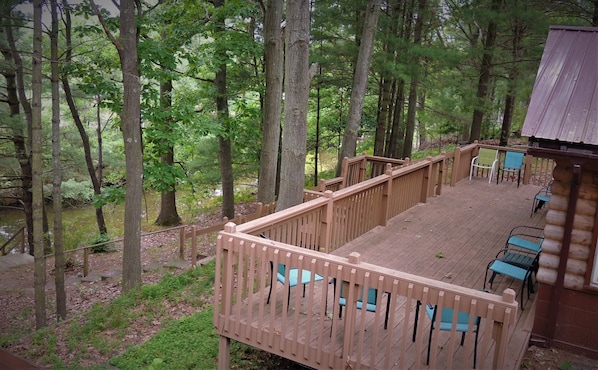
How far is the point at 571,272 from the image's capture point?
501 cm

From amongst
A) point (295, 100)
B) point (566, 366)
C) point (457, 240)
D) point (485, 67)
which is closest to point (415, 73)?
point (485, 67)

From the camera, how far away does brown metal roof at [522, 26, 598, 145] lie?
16.1 ft

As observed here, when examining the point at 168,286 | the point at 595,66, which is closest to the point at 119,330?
the point at 168,286

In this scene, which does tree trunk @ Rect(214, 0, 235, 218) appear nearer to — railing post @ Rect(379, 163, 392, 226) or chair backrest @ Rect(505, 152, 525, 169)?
railing post @ Rect(379, 163, 392, 226)

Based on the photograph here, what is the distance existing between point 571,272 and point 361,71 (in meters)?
8.59

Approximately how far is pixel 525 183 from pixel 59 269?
1207 centimetres

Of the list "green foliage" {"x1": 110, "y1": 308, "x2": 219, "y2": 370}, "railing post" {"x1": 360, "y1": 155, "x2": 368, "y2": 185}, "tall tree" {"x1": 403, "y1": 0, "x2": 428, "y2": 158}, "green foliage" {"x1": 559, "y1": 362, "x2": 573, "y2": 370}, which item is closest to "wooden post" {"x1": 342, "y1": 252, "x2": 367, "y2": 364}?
"green foliage" {"x1": 110, "y1": 308, "x2": 219, "y2": 370}

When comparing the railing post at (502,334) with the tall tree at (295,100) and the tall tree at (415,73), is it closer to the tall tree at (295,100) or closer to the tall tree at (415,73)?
the tall tree at (295,100)

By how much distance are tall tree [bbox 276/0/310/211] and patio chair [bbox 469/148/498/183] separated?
7.21 m

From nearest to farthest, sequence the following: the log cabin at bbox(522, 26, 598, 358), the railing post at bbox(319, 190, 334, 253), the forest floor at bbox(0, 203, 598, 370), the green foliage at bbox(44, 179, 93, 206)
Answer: the log cabin at bbox(522, 26, 598, 358)
the forest floor at bbox(0, 203, 598, 370)
the railing post at bbox(319, 190, 334, 253)
the green foliage at bbox(44, 179, 93, 206)

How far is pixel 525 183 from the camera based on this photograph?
12.9 metres

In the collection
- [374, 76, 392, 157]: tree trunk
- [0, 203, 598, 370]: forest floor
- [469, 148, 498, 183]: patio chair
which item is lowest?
[0, 203, 598, 370]: forest floor

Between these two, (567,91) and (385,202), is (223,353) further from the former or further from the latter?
(567,91)

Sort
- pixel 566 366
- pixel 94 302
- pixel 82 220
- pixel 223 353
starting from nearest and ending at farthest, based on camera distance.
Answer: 1. pixel 566 366
2. pixel 223 353
3. pixel 94 302
4. pixel 82 220
